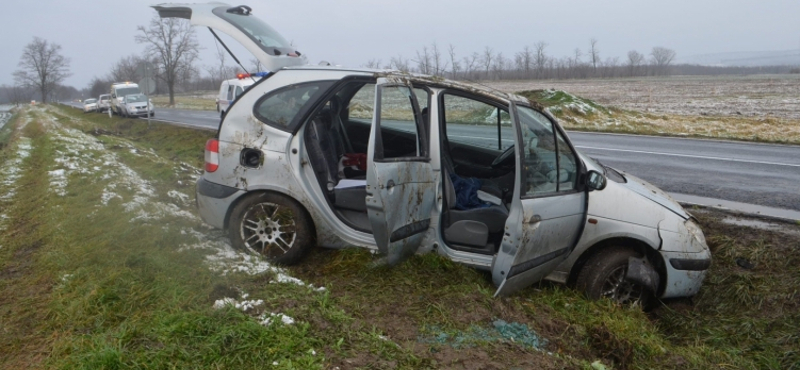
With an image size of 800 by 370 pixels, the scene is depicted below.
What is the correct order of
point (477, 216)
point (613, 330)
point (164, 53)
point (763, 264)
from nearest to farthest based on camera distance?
point (613, 330) → point (477, 216) → point (763, 264) → point (164, 53)

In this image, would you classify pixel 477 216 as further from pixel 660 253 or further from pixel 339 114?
pixel 339 114

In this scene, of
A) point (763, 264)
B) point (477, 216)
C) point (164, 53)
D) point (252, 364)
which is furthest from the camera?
point (164, 53)

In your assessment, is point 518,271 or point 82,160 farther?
point 82,160

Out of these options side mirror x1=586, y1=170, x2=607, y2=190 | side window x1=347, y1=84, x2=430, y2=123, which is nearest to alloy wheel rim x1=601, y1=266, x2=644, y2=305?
side mirror x1=586, y1=170, x2=607, y2=190

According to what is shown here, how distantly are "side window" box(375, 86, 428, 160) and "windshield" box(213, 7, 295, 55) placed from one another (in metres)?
1.30

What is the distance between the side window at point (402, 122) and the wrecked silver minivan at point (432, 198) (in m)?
0.01

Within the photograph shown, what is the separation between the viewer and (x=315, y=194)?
191 inches

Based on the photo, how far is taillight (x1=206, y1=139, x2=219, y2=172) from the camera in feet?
16.4

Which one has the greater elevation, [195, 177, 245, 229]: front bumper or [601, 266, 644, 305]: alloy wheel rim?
[195, 177, 245, 229]: front bumper

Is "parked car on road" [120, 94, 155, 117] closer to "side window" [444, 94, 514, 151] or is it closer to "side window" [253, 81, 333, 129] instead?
"side window" [253, 81, 333, 129]

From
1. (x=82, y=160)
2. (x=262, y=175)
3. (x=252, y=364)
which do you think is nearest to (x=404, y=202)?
(x=262, y=175)

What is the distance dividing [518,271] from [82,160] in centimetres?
998

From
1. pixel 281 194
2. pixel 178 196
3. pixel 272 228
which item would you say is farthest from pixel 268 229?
pixel 178 196

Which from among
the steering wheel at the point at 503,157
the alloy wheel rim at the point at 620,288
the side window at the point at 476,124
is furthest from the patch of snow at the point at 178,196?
the alloy wheel rim at the point at 620,288
